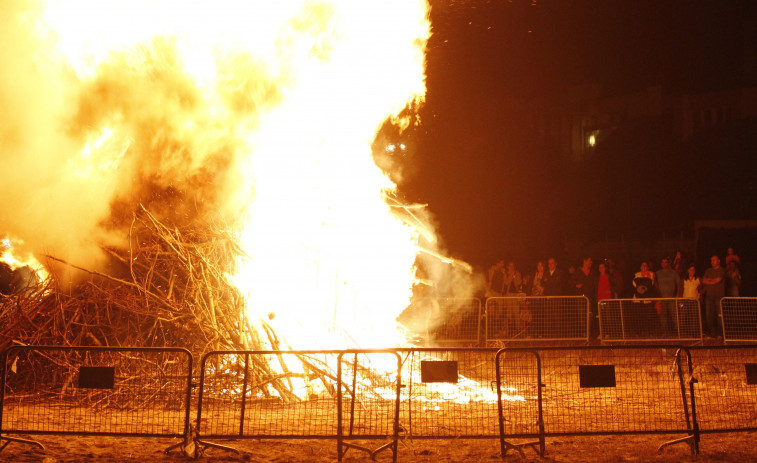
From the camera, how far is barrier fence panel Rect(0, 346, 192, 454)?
257 inches

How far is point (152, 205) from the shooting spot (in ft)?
28.3

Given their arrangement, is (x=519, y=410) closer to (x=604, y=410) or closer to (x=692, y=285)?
(x=604, y=410)

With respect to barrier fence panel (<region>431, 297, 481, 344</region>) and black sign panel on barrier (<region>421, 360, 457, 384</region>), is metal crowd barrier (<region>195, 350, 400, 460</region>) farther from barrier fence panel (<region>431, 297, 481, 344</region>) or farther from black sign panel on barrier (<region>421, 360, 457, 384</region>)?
barrier fence panel (<region>431, 297, 481, 344</region>)

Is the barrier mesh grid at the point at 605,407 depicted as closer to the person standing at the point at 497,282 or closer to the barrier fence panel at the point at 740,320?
the barrier fence panel at the point at 740,320

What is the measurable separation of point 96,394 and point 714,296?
10919 mm

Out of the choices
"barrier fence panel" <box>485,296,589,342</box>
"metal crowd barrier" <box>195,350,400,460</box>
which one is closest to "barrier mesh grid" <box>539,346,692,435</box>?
"metal crowd barrier" <box>195,350,400,460</box>

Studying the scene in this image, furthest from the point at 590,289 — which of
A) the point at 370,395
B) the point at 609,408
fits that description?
the point at 370,395

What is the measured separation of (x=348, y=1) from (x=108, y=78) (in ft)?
11.6

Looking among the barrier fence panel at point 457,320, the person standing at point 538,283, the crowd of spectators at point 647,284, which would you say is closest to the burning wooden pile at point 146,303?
the barrier fence panel at point 457,320

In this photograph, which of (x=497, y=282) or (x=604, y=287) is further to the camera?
(x=497, y=282)

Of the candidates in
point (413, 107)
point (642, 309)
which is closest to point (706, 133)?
point (642, 309)

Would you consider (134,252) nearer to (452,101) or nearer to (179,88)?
(179,88)

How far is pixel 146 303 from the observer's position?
7.98 meters

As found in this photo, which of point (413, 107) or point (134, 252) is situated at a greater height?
point (413, 107)
